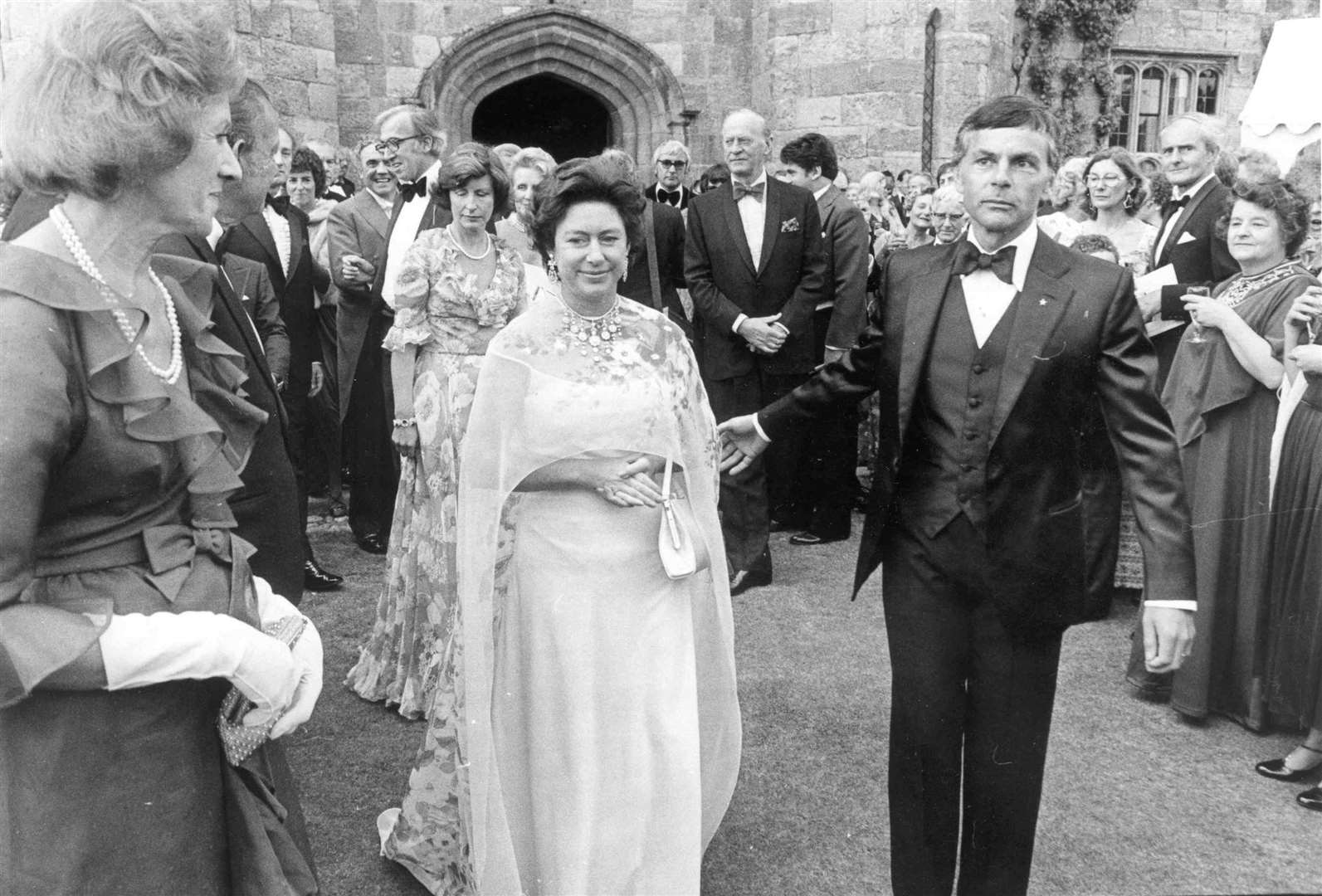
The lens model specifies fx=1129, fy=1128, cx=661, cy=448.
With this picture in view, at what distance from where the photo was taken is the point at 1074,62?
1409cm

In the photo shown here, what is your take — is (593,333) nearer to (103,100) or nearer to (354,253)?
(103,100)

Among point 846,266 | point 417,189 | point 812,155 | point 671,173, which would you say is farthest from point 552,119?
point 417,189

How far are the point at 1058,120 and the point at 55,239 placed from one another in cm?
1428

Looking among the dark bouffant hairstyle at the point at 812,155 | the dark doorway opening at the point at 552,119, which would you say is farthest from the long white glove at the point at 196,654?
A: the dark doorway opening at the point at 552,119

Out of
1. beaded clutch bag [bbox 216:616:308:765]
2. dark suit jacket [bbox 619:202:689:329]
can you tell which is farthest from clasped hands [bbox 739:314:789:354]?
beaded clutch bag [bbox 216:616:308:765]

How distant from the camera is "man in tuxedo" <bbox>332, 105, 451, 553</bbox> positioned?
583 cm

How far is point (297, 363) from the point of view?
646cm

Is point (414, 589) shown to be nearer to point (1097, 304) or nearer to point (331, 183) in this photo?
point (1097, 304)

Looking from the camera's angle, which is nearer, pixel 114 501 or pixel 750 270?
pixel 114 501

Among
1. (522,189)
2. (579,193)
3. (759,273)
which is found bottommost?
(759,273)

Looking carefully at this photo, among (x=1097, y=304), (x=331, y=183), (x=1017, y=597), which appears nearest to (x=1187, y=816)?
(x=1017, y=597)

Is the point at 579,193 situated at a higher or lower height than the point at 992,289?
higher

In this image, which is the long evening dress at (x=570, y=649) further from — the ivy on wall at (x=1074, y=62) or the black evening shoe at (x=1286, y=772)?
the ivy on wall at (x=1074, y=62)

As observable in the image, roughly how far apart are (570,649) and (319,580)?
3585mm
